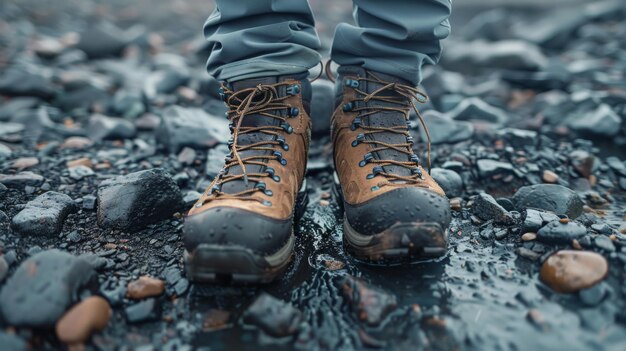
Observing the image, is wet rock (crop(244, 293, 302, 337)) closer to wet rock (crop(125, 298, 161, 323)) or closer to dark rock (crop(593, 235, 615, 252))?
wet rock (crop(125, 298, 161, 323))

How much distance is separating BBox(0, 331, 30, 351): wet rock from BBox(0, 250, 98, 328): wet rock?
6 centimetres

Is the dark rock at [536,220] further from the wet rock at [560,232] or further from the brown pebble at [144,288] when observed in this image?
the brown pebble at [144,288]

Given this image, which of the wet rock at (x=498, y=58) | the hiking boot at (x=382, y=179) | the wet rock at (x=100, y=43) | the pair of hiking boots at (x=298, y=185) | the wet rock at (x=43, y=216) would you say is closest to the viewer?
the pair of hiking boots at (x=298, y=185)

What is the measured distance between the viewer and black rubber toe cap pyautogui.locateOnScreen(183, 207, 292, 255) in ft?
5.39

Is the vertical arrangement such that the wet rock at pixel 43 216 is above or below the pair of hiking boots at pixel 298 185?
below

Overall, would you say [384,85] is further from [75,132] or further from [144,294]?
[75,132]

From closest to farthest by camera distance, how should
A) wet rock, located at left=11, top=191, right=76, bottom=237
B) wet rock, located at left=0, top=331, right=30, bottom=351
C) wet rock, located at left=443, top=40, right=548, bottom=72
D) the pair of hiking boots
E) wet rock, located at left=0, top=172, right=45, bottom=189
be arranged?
A: wet rock, located at left=0, top=331, right=30, bottom=351 → the pair of hiking boots → wet rock, located at left=11, top=191, right=76, bottom=237 → wet rock, located at left=0, top=172, right=45, bottom=189 → wet rock, located at left=443, top=40, right=548, bottom=72

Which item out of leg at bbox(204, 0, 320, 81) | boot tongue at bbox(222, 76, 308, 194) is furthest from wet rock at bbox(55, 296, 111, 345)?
leg at bbox(204, 0, 320, 81)

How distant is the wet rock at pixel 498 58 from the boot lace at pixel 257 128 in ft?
13.7

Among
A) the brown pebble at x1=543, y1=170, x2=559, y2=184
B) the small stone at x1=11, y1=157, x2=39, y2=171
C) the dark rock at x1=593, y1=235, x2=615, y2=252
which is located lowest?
the brown pebble at x1=543, y1=170, x2=559, y2=184

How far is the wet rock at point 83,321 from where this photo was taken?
4.87ft

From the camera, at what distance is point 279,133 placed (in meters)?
2.12

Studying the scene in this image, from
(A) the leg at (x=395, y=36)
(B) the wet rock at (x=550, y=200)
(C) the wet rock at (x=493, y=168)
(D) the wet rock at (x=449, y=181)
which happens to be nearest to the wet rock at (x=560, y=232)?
(B) the wet rock at (x=550, y=200)

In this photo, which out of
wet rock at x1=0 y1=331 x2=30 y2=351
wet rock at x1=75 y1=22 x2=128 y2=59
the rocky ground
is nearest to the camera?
wet rock at x1=0 y1=331 x2=30 y2=351
